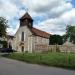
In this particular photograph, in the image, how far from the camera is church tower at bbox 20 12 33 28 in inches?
3069

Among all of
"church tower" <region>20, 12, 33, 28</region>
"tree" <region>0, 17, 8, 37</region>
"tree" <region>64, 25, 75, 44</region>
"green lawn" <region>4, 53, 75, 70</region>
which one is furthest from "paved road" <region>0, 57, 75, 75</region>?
"tree" <region>64, 25, 75, 44</region>

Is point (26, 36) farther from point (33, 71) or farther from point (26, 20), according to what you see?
point (33, 71)

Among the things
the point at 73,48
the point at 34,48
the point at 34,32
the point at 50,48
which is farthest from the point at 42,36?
→ the point at 73,48

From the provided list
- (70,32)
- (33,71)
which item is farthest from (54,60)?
(70,32)

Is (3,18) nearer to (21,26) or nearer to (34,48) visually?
(34,48)

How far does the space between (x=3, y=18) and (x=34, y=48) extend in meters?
19.3

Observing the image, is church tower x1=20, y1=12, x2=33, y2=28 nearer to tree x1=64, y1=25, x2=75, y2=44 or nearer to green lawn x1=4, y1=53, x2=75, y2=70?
tree x1=64, y1=25, x2=75, y2=44

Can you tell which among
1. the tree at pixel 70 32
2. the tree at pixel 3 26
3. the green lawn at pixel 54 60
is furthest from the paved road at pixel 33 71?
the tree at pixel 70 32

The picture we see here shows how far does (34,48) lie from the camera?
70.2m

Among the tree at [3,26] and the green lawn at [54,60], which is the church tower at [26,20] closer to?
the tree at [3,26]

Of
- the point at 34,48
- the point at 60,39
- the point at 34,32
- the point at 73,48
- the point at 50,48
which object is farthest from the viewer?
the point at 60,39

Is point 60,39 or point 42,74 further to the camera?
point 60,39

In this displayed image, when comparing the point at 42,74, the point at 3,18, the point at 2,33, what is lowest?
the point at 42,74

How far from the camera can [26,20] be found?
7812cm
